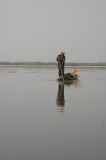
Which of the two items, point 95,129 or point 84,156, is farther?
point 95,129

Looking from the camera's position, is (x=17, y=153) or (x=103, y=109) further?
(x=103, y=109)

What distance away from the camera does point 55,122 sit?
27.7ft

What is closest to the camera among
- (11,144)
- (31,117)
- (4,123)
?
(11,144)

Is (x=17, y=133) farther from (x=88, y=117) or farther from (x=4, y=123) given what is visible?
(x=88, y=117)

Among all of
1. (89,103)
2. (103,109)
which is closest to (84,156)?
(103,109)

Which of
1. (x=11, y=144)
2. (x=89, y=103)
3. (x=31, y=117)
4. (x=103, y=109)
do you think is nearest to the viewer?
(x=11, y=144)

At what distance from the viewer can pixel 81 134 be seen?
7.23 metres

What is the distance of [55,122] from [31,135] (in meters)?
1.45

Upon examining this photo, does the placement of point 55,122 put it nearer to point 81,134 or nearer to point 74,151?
point 81,134

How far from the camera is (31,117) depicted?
9.16 meters

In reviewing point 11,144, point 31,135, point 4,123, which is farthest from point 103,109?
point 11,144

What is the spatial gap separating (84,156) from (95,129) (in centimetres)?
203

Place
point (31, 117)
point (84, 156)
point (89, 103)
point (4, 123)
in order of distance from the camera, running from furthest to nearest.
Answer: point (89, 103) < point (31, 117) < point (4, 123) < point (84, 156)

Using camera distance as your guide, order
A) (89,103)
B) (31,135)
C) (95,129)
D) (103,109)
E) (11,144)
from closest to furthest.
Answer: (11,144) → (31,135) → (95,129) → (103,109) → (89,103)
